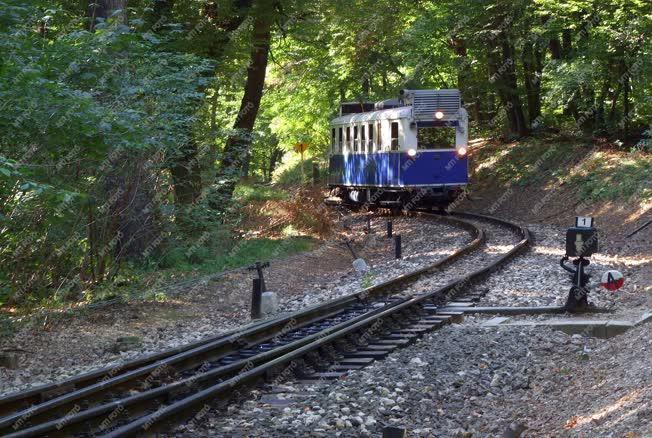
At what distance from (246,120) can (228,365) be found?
44.6 ft

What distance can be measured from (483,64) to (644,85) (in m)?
8.94

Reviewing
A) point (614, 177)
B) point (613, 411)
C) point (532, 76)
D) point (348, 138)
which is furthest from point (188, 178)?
point (532, 76)

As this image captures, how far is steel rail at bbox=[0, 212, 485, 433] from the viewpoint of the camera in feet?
20.4

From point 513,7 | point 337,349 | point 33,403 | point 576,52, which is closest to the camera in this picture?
point 33,403

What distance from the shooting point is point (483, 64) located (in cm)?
3188

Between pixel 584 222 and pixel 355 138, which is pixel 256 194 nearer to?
pixel 355 138

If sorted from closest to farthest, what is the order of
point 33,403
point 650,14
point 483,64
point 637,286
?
point 33,403 → point 637,286 → point 650,14 → point 483,64

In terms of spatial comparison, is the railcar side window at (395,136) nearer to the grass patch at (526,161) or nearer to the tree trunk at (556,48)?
the grass patch at (526,161)

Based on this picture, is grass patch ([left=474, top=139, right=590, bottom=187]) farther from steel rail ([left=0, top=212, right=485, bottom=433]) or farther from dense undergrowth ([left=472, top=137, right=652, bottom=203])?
steel rail ([left=0, top=212, right=485, bottom=433])

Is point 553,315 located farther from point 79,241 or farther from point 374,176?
point 374,176

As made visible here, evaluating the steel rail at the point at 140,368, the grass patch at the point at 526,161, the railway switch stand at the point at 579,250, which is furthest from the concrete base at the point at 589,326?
the grass patch at the point at 526,161

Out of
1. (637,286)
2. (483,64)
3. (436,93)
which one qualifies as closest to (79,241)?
(637,286)

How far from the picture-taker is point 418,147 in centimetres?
2398

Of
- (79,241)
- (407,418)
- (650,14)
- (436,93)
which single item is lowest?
(407,418)
